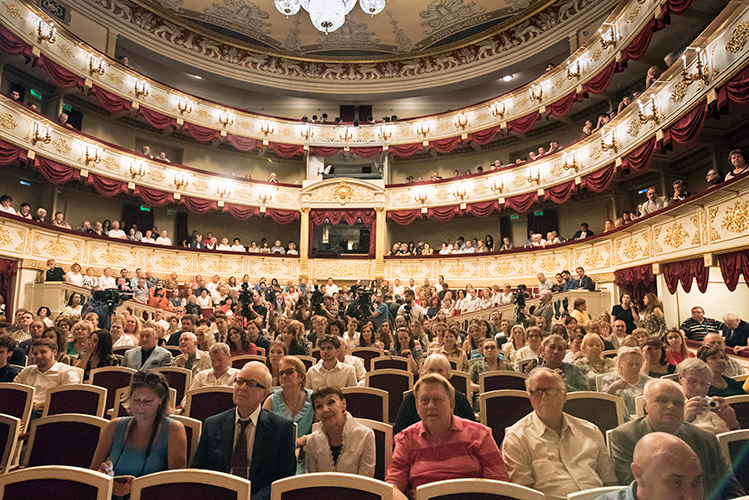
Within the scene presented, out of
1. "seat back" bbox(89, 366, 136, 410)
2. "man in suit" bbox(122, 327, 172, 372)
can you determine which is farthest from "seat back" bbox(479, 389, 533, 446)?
"man in suit" bbox(122, 327, 172, 372)

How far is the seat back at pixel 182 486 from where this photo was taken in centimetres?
176

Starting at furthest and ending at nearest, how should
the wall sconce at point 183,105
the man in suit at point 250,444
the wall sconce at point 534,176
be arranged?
the wall sconce at point 183,105 < the wall sconce at point 534,176 < the man in suit at point 250,444

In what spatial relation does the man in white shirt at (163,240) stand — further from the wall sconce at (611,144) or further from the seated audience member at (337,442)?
the seated audience member at (337,442)

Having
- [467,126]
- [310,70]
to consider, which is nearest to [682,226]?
[467,126]

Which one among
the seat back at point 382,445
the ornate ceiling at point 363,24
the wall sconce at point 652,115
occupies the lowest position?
the seat back at point 382,445

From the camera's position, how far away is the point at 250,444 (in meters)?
2.46

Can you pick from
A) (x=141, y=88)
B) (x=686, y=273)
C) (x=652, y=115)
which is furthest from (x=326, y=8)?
(x=686, y=273)

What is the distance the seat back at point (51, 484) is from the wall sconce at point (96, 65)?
14231mm

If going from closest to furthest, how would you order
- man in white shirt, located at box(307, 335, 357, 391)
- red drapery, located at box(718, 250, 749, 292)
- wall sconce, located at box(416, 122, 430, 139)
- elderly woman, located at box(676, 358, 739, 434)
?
1. elderly woman, located at box(676, 358, 739, 434)
2. man in white shirt, located at box(307, 335, 357, 391)
3. red drapery, located at box(718, 250, 749, 292)
4. wall sconce, located at box(416, 122, 430, 139)

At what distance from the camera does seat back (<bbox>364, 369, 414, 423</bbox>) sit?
13.6ft

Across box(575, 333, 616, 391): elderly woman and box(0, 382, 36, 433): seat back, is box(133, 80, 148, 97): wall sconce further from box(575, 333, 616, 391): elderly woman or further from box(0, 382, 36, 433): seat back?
box(575, 333, 616, 391): elderly woman

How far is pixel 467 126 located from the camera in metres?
16.6

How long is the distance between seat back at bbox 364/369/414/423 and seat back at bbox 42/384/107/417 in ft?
6.79

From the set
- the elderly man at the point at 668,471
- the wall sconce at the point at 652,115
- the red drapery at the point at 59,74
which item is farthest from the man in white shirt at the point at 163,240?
the elderly man at the point at 668,471
